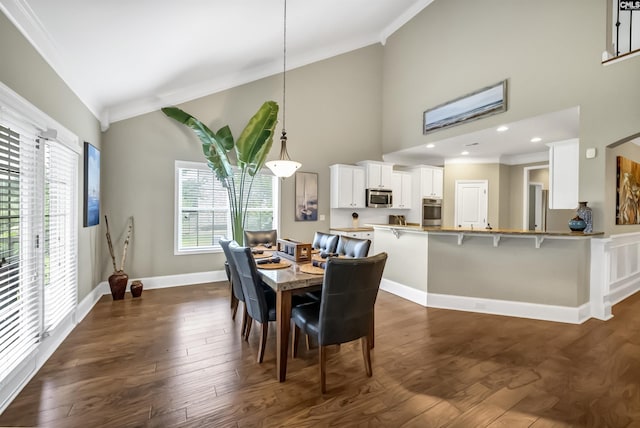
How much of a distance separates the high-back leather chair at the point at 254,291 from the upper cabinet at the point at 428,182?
5157mm

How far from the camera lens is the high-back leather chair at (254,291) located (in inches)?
89.9

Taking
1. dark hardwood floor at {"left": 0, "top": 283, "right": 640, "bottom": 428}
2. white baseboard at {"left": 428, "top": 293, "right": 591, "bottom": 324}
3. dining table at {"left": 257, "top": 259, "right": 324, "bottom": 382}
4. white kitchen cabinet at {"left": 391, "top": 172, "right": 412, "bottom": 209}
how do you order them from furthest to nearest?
1. white kitchen cabinet at {"left": 391, "top": 172, "right": 412, "bottom": 209}
2. white baseboard at {"left": 428, "top": 293, "right": 591, "bottom": 324}
3. dining table at {"left": 257, "top": 259, "right": 324, "bottom": 382}
4. dark hardwood floor at {"left": 0, "top": 283, "right": 640, "bottom": 428}

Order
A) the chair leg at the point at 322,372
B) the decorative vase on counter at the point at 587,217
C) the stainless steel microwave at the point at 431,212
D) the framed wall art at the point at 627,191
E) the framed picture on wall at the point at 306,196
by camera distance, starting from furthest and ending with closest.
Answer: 1. the stainless steel microwave at the point at 431,212
2. the framed picture on wall at the point at 306,196
3. the framed wall art at the point at 627,191
4. the decorative vase on counter at the point at 587,217
5. the chair leg at the point at 322,372

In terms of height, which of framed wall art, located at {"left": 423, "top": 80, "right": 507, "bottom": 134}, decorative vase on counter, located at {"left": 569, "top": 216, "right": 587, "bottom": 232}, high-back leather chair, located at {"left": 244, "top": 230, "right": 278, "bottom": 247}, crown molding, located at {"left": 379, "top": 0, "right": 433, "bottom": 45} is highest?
crown molding, located at {"left": 379, "top": 0, "right": 433, "bottom": 45}

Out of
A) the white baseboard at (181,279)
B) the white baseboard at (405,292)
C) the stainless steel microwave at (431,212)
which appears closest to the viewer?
the white baseboard at (405,292)

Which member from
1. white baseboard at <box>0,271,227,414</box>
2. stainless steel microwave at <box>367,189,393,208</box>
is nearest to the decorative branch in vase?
white baseboard at <box>0,271,227,414</box>

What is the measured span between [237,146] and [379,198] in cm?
319

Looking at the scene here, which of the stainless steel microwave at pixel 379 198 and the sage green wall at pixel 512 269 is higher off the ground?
the stainless steel microwave at pixel 379 198

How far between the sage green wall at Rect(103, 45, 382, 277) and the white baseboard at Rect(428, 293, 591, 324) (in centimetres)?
290

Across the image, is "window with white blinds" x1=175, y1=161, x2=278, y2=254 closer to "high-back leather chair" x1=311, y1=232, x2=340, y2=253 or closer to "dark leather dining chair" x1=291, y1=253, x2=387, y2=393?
"high-back leather chair" x1=311, y1=232, x2=340, y2=253

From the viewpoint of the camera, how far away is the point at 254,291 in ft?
7.66

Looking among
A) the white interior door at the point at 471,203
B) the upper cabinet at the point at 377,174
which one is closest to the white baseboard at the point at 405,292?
the upper cabinet at the point at 377,174

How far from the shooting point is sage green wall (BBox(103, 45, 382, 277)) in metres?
4.39

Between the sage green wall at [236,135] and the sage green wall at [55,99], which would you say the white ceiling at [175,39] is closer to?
the sage green wall at [55,99]
